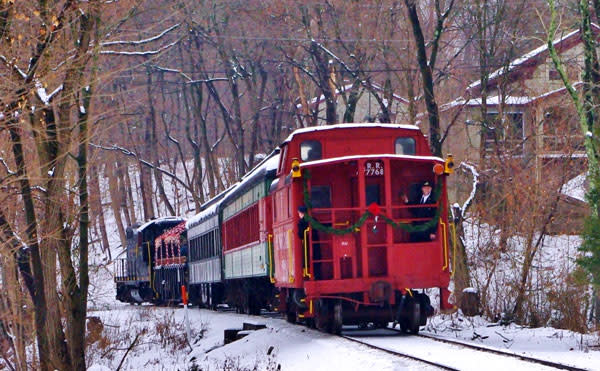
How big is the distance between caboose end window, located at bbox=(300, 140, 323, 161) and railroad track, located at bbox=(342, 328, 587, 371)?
128 inches

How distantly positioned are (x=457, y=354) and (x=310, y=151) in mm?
5417

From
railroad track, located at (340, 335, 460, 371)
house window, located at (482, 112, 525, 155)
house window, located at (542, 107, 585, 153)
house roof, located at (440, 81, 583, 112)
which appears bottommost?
railroad track, located at (340, 335, 460, 371)

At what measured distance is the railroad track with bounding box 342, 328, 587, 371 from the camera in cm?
1059

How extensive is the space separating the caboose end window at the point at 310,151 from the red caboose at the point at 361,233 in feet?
0.06

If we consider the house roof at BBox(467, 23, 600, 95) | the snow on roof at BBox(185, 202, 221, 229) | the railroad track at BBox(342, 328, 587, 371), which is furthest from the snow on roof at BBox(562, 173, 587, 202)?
the snow on roof at BBox(185, 202, 221, 229)

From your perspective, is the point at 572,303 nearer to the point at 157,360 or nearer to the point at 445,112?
the point at 157,360

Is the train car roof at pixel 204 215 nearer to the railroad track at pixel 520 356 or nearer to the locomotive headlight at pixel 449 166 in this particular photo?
the locomotive headlight at pixel 449 166

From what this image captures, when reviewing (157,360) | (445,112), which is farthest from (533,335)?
(445,112)

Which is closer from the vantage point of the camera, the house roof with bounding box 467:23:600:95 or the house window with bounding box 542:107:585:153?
the house window with bounding box 542:107:585:153

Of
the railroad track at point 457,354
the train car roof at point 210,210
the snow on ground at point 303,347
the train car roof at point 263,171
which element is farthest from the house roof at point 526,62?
the railroad track at point 457,354

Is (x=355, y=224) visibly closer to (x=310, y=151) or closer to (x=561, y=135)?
(x=310, y=151)

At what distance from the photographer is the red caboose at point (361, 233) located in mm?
15023

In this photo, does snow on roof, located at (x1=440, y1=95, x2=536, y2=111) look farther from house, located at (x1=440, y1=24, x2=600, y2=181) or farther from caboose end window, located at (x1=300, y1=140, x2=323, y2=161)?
caboose end window, located at (x1=300, y1=140, x2=323, y2=161)

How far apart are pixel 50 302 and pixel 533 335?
864 centimetres
